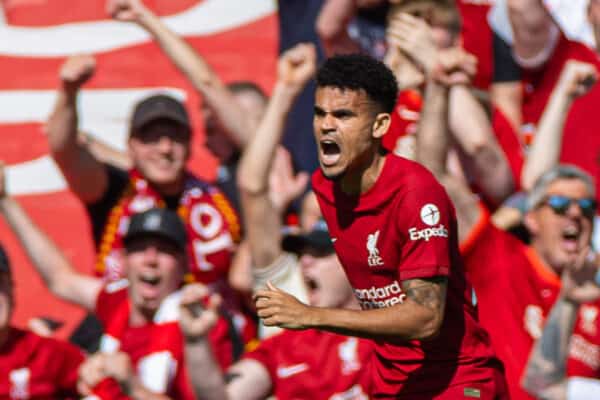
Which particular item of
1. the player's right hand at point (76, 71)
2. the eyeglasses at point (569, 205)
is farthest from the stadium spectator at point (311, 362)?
the player's right hand at point (76, 71)

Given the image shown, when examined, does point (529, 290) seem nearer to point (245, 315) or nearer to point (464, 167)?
point (464, 167)

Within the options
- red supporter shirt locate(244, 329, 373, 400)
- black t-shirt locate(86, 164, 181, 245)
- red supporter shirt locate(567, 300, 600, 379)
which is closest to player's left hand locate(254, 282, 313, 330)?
red supporter shirt locate(244, 329, 373, 400)

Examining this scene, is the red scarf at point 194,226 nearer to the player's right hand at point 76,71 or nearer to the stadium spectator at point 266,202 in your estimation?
the stadium spectator at point 266,202

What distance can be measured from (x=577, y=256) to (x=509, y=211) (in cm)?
64

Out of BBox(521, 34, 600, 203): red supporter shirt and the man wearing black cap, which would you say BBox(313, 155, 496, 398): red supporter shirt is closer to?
the man wearing black cap

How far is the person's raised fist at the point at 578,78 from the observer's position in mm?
6387

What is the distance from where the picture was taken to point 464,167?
6402 mm

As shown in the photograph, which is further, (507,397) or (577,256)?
(577,256)

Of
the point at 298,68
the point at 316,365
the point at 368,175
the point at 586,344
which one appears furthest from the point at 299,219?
the point at 368,175

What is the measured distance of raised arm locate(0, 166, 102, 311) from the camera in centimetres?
652

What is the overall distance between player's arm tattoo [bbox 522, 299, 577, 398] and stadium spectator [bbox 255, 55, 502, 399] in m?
1.17

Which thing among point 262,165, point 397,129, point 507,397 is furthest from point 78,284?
point 507,397

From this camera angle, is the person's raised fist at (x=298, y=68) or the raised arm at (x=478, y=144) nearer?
the raised arm at (x=478, y=144)

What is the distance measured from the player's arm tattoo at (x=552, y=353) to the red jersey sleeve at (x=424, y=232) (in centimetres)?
163
